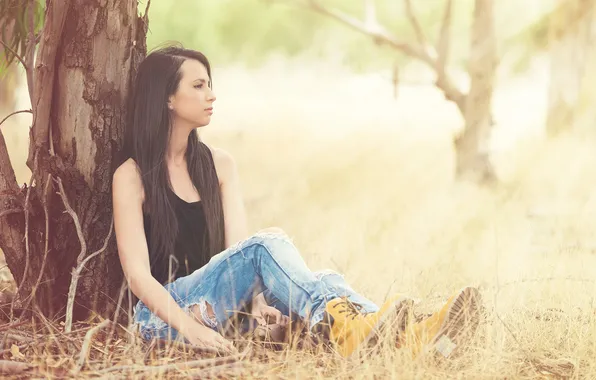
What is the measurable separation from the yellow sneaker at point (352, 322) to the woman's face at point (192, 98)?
1.06m

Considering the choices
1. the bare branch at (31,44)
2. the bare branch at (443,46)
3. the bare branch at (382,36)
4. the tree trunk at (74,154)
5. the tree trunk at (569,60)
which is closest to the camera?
the tree trunk at (74,154)

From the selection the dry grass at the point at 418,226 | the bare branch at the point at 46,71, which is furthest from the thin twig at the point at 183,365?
the bare branch at the point at 46,71

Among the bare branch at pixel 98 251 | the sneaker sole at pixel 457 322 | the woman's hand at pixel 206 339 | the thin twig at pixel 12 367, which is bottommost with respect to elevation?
the thin twig at pixel 12 367

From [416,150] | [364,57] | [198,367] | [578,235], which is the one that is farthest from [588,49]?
[198,367]

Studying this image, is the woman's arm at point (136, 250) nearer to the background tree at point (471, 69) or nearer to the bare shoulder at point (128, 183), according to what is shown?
the bare shoulder at point (128, 183)

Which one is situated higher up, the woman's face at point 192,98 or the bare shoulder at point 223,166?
the woman's face at point 192,98

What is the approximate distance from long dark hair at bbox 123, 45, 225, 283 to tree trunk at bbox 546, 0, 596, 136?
7.35 meters

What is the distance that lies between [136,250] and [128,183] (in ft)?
1.00

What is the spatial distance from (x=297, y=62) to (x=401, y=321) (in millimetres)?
19473

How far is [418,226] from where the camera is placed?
7.02 meters

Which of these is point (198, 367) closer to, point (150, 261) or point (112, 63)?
point (150, 261)

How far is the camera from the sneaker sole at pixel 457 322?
3.22 metres

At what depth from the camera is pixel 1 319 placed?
158 inches

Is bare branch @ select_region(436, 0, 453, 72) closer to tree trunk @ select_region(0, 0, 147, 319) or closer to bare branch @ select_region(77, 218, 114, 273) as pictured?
tree trunk @ select_region(0, 0, 147, 319)
